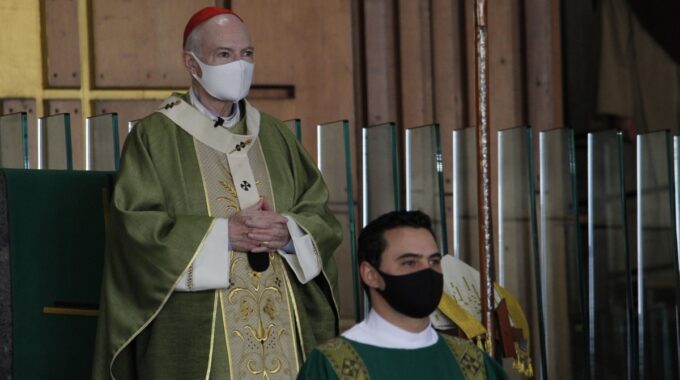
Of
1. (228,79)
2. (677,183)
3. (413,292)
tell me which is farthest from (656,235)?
(413,292)

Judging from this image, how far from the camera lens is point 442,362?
149 inches

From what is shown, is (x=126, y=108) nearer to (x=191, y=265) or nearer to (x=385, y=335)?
(x=191, y=265)

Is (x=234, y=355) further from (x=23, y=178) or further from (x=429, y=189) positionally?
(x=429, y=189)

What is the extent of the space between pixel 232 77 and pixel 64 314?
1094 millimetres

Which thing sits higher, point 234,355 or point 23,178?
point 23,178

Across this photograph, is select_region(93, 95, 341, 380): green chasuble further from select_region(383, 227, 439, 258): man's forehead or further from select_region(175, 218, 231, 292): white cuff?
select_region(383, 227, 439, 258): man's forehead

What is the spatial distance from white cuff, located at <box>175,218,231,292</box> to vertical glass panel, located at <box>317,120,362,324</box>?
1180mm

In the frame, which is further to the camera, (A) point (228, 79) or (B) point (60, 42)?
(B) point (60, 42)

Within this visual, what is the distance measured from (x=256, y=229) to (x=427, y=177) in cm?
152

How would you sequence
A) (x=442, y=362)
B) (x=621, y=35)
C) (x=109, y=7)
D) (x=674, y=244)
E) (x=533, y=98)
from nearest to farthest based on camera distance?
1. (x=442, y=362)
2. (x=674, y=244)
3. (x=109, y=7)
4. (x=533, y=98)
5. (x=621, y=35)

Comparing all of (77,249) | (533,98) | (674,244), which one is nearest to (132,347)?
(77,249)

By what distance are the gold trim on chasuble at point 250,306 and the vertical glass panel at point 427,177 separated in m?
1.21

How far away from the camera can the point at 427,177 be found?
5988 mm

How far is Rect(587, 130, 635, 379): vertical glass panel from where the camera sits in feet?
19.4
